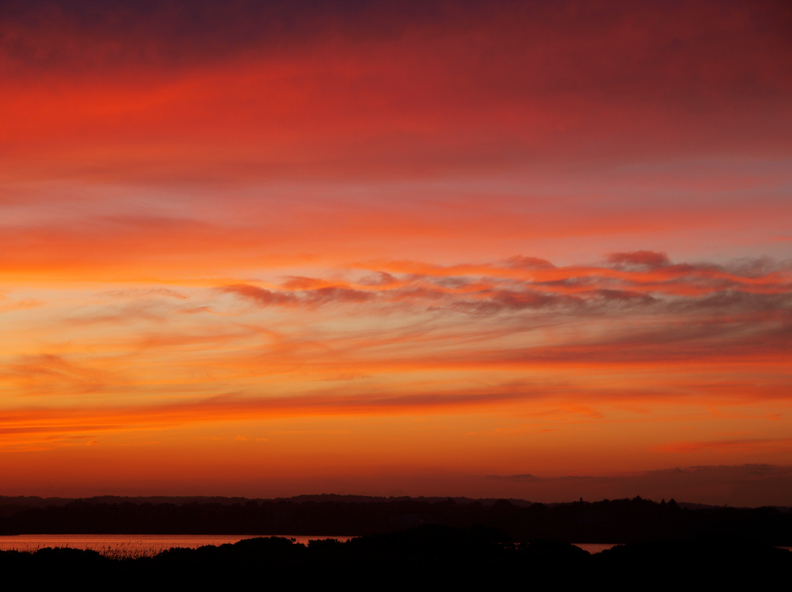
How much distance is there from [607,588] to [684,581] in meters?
6.11

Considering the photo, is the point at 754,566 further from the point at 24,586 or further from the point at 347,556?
the point at 24,586

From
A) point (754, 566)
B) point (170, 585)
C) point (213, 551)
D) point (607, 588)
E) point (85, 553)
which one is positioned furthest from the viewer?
point (213, 551)

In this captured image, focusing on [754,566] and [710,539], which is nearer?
[754,566]

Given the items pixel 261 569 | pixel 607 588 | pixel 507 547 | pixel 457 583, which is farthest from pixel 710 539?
pixel 261 569

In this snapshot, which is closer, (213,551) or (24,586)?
(24,586)

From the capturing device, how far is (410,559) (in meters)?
75.9

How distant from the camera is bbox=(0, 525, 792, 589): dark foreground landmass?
57812 millimetres

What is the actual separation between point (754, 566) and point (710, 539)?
6.81 meters

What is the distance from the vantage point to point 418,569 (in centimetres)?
6588

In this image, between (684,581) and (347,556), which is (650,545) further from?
(347,556)

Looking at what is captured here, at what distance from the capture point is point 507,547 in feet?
306

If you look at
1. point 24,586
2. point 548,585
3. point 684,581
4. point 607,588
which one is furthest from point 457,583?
point 24,586

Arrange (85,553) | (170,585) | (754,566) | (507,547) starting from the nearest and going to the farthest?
(754,566) < (170,585) < (85,553) < (507,547)

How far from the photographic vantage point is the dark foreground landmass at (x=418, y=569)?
190 ft
